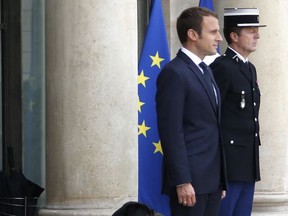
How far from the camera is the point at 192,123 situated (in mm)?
6395

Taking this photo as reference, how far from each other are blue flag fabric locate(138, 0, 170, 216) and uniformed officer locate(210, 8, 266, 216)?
23.7 inches

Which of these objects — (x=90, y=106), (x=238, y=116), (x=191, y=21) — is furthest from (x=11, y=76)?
(x=191, y=21)

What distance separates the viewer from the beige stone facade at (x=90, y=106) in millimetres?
7328

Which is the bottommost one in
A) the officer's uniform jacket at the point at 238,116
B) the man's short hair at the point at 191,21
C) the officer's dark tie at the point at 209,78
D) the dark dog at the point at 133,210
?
the dark dog at the point at 133,210

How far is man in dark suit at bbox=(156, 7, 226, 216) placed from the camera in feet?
20.6

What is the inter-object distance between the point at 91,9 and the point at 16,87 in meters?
2.61

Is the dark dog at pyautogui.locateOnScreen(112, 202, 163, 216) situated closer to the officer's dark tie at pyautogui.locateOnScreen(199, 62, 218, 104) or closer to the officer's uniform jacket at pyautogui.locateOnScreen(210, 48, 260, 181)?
the officer's dark tie at pyautogui.locateOnScreen(199, 62, 218, 104)

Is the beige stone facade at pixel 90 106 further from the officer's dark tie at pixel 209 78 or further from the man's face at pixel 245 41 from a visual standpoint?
the officer's dark tie at pixel 209 78

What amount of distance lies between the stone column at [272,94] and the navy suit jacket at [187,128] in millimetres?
2562

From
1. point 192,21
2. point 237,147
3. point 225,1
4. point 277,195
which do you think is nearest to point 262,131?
point 277,195

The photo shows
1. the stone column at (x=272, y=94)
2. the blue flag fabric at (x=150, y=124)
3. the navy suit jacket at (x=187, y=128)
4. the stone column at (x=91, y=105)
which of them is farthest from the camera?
the stone column at (x=272, y=94)

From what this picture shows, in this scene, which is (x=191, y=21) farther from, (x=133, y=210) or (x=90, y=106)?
(x=133, y=210)

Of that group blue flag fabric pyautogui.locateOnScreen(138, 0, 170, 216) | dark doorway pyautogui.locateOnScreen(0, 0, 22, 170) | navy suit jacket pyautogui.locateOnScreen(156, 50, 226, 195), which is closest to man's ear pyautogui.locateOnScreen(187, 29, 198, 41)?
navy suit jacket pyautogui.locateOnScreen(156, 50, 226, 195)

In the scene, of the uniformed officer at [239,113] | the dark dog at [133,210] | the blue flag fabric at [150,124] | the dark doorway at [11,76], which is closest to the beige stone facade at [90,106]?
the blue flag fabric at [150,124]
